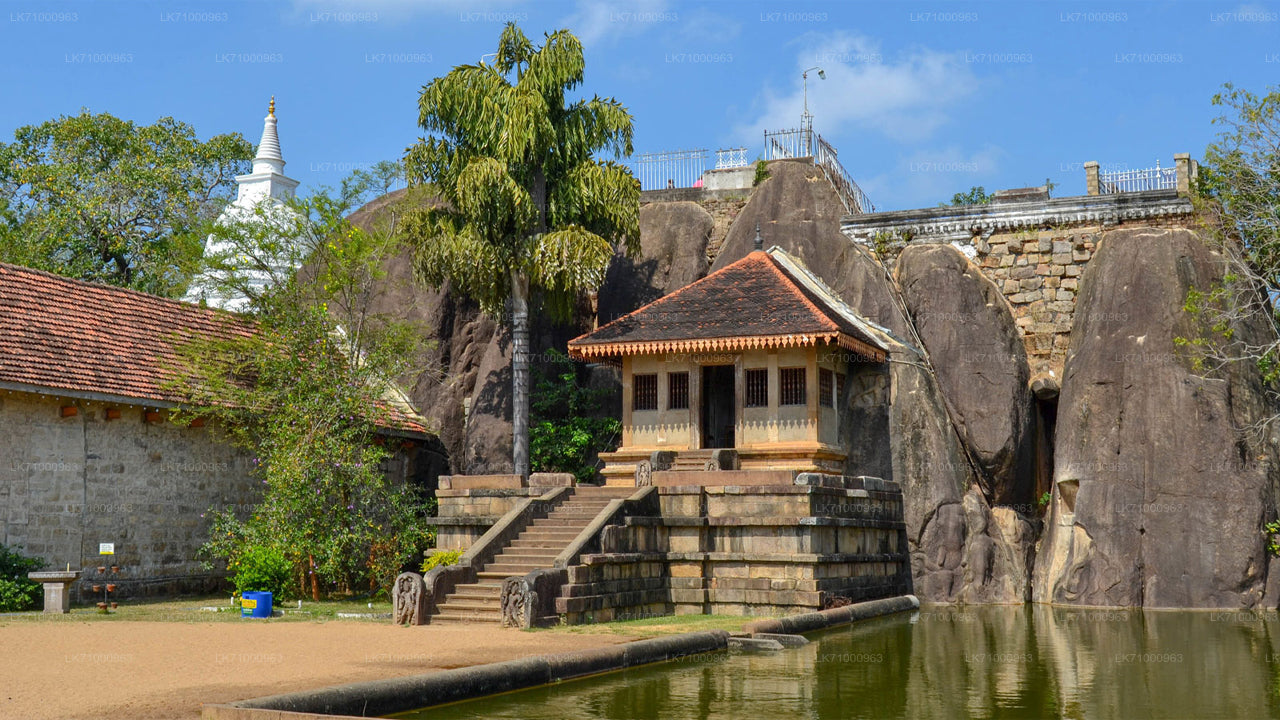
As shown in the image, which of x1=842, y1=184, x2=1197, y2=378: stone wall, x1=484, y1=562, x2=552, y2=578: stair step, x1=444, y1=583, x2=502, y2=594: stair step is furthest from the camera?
x1=842, y1=184, x2=1197, y2=378: stone wall

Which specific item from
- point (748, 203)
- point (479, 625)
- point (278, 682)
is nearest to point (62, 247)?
point (748, 203)

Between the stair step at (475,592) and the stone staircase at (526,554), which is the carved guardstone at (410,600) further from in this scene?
the stair step at (475,592)

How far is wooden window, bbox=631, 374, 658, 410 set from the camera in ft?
74.7

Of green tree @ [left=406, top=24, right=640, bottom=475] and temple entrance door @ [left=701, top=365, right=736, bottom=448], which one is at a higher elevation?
green tree @ [left=406, top=24, right=640, bottom=475]

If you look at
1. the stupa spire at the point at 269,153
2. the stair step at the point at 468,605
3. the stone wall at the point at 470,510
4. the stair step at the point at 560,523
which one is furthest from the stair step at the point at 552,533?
the stupa spire at the point at 269,153

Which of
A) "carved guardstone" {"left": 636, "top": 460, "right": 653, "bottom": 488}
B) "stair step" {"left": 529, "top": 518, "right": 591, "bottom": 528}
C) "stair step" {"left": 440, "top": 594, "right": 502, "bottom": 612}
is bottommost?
"stair step" {"left": 440, "top": 594, "right": 502, "bottom": 612}

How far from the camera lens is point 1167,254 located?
76.5 feet

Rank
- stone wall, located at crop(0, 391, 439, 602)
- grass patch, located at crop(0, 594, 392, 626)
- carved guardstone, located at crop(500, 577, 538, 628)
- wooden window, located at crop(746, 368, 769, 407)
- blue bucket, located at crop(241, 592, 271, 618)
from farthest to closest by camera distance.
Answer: wooden window, located at crop(746, 368, 769, 407) < stone wall, located at crop(0, 391, 439, 602) < blue bucket, located at crop(241, 592, 271, 618) < grass patch, located at crop(0, 594, 392, 626) < carved guardstone, located at crop(500, 577, 538, 628)

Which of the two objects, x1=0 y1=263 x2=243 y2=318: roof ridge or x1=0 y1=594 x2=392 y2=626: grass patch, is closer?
x1=0 y1=594 x2=392 y2=626: grass patch

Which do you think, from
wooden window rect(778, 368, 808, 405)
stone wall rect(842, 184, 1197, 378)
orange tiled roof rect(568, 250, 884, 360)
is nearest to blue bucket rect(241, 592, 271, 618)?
orange tiled roof rect(568, 250, 884, 360)

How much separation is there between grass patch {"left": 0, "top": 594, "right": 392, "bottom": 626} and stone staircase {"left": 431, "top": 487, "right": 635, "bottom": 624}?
114 centimetres

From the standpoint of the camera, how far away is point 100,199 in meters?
31.7

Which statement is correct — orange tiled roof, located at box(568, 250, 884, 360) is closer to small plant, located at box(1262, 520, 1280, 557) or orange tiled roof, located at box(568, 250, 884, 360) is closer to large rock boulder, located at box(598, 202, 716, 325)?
large rock boulder, located at box(598, 202, 716, 325)

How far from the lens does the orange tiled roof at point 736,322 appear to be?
68.4 feet
